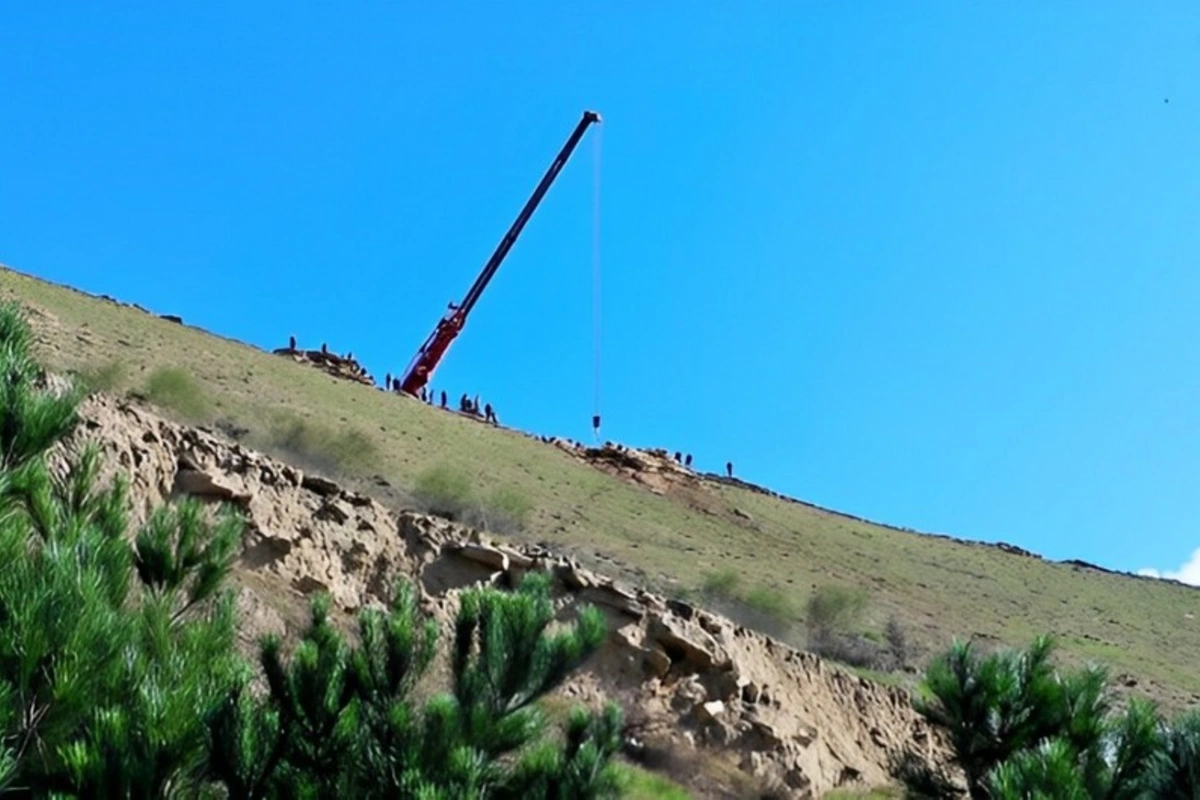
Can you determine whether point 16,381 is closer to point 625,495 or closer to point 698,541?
point 698,541

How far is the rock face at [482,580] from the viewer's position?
16672mm

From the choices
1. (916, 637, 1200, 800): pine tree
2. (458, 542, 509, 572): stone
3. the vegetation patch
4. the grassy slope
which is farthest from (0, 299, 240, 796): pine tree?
the grassy slope

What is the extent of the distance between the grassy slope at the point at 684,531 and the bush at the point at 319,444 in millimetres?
425

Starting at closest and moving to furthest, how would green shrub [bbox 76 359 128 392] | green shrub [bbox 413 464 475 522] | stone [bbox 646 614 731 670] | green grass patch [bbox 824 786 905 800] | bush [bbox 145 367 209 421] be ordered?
stone [bbox 646 614 731 670] → green grass patch [bbox 824 786 905 800] → green shrub [bbox 413 464 475 522] → green shrub [bbox 76 359 128 392] → bush [bbox 145 367 209 421]

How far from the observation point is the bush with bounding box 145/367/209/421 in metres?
30.1

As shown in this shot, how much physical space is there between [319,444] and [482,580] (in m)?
16.8

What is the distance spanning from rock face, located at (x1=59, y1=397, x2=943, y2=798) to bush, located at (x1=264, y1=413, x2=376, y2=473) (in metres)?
9.15

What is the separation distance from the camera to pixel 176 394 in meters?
31.9

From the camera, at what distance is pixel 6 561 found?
25.7ft

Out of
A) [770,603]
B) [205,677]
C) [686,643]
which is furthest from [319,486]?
[770,603]

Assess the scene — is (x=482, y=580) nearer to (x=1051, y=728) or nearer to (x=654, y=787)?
(x=654, y=787)

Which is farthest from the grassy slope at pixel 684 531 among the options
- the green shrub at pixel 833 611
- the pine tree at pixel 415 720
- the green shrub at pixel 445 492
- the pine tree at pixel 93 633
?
the pine tree at pixel 93 633

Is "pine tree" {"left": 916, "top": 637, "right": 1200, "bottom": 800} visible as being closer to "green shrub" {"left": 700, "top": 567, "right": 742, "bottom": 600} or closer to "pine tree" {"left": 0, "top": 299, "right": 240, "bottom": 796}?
"pine tree" {"left": 0, "top": 299, "right": 240, "bottom": 796}

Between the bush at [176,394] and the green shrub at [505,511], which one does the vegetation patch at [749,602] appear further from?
the bush at [176,394]
